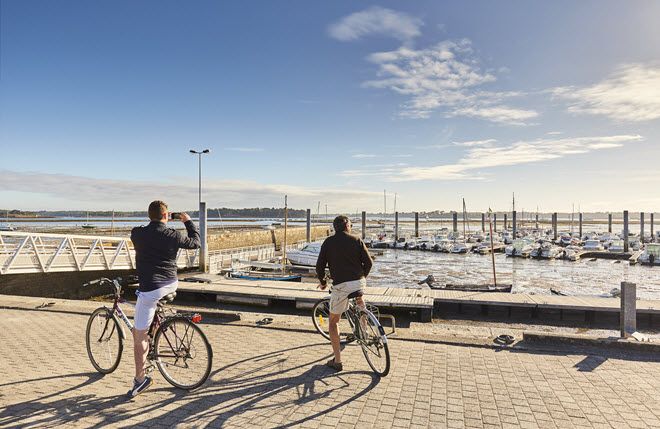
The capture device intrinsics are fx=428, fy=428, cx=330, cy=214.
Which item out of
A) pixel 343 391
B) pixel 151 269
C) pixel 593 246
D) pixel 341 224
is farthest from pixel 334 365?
pixel 593 246

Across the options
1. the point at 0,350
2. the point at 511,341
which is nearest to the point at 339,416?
the point at 511,341

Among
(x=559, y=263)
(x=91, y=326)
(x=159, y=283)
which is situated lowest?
(x=559, y=263)

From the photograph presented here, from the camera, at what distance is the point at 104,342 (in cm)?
583

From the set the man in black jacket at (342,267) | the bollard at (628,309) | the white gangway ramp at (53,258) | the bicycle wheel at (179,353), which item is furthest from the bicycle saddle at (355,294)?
the white gangway ramp at (53,258)

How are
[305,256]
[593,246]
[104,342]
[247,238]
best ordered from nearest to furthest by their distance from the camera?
[104,342]
[305,256]
[593,246]
[247,238]

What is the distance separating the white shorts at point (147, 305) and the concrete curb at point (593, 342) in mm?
6044

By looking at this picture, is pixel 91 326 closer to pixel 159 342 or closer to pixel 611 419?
pixel 159 342

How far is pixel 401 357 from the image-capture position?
655cm

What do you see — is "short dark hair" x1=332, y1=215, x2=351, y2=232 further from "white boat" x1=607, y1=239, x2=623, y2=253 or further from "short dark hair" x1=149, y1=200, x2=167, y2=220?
"white boat" x1=607, y1=239, x2=623, y2=253

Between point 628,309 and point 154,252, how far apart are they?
801cm

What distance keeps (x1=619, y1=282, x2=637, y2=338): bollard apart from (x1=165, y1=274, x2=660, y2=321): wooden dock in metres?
4.65

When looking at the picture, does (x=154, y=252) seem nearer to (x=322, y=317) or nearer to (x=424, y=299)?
(x=322, y=317)

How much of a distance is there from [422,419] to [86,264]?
17860mm

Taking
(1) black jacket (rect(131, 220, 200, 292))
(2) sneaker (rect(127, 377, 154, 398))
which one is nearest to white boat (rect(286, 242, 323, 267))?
(2) sneaker (rect(127, 377, 154, 398))
